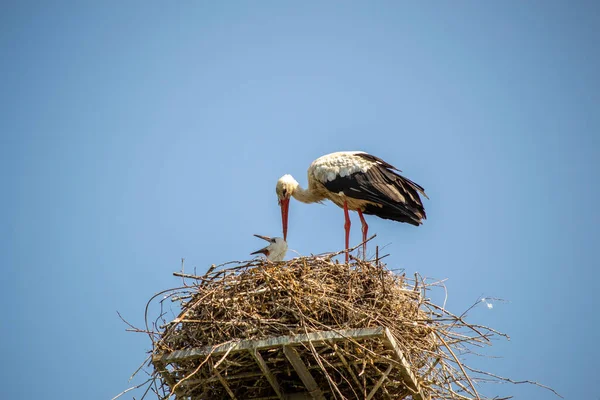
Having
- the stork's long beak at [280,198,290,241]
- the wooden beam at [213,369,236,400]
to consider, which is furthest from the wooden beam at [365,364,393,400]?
the stork's long beak at [280,198,290,241]

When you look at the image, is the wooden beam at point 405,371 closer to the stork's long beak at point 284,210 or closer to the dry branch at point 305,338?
the dry branch at point 305,338

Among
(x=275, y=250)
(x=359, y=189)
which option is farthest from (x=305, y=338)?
(x=359, y=189)

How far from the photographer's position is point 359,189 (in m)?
8.88

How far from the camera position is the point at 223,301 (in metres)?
5.87

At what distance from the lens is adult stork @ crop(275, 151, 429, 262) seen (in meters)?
8.76

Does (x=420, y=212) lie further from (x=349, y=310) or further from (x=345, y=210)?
(x=349, y=310)

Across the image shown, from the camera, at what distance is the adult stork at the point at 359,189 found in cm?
876

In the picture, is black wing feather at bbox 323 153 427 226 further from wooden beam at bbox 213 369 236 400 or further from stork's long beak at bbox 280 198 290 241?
wooden beam at bbox 213 369 236 400

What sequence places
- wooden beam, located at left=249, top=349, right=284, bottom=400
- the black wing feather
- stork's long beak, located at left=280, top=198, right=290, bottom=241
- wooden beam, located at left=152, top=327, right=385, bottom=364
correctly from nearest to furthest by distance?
wooden beam, located at left=152, top=327, right=385, bottom=364
wooden beam, located at left=249, top=349, right=284, bottom=400
the black wing feather
stork's long beak, located at left=280, top=198, right=290, bottom=241

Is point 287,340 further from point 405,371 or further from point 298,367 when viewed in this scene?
point 405,371

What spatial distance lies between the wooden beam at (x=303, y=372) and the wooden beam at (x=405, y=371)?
596mm

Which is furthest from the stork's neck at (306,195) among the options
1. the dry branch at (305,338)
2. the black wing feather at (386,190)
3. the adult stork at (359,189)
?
the dry branch at (305,338)

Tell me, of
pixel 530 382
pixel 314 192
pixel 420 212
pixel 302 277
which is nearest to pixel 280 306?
pixel 302 277

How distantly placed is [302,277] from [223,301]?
594mm
